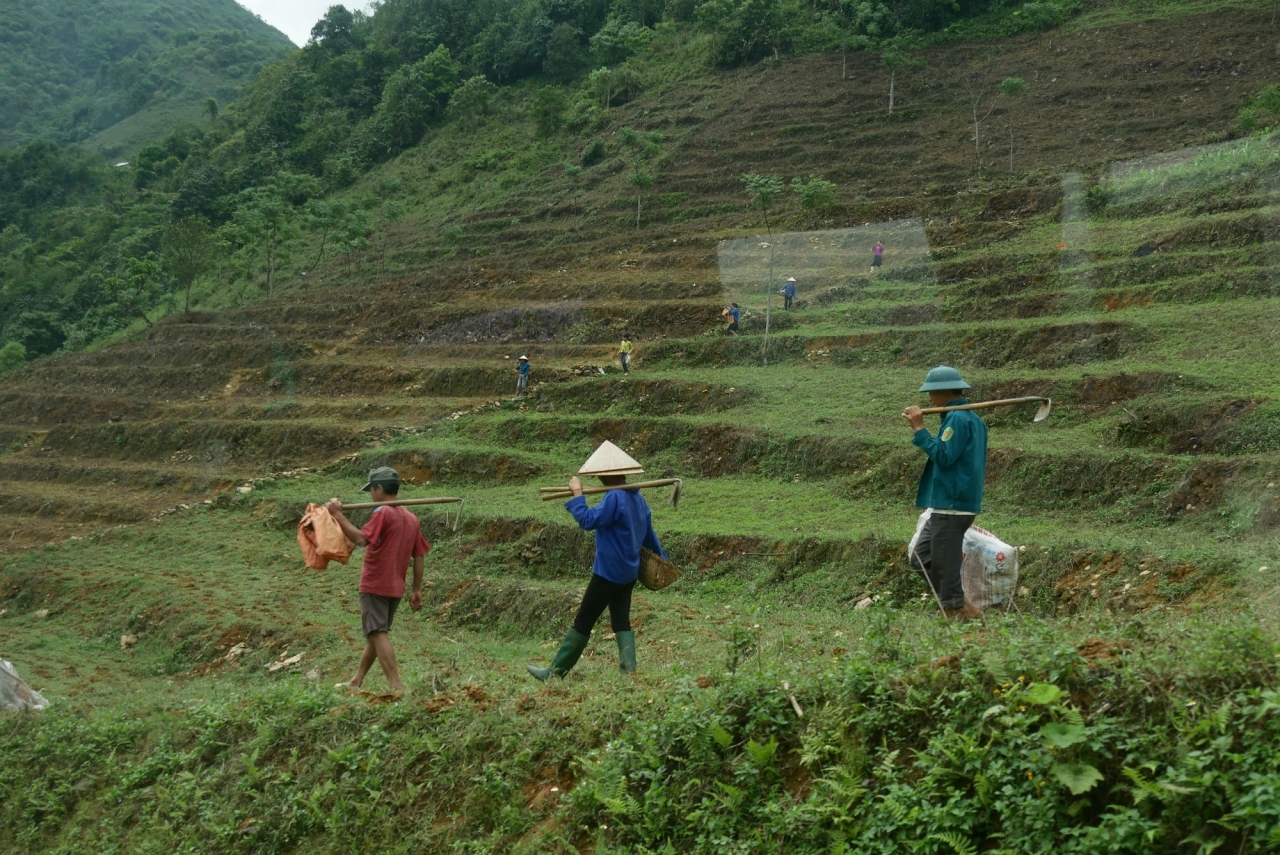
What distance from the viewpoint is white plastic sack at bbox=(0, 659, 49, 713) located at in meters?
8.41

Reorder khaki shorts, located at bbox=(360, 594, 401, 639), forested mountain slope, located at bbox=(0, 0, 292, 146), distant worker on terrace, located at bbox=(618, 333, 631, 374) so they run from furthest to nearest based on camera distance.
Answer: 1. forested mountain slope, located at bbox=(0, 0, 292, 146)
2. distant worker on terrace, located at bbox=(618, 333, 631, 374)
3. khaki shorts, located at bbox=(360, 594, 401, 639)

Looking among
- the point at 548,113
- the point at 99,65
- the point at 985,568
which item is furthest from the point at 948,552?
the point at 99,65

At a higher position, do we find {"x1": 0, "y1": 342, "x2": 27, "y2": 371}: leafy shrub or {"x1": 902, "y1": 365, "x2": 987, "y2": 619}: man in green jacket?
{"x1": 902, "y1": 365, "x2": 987, "y2": 619}: man in green jacket

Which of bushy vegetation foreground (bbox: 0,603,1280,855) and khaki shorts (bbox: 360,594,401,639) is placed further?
khaki shorts (bbox: 360,594,401,639)

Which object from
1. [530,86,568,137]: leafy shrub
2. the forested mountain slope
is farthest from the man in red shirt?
the forested mountain slope

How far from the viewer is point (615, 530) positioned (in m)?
6.89

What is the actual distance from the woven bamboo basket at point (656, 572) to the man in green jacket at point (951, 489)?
65.5 inches

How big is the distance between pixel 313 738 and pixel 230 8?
572ft

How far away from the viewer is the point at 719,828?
459 centimetres

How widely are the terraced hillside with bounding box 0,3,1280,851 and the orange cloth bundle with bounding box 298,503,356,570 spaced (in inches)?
42.2

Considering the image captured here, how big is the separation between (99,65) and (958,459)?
129039 millimetres

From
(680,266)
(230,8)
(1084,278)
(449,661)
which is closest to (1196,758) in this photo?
(449,661)

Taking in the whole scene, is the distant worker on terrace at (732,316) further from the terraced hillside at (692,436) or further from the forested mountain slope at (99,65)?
the forested mountain slope at (99,65)

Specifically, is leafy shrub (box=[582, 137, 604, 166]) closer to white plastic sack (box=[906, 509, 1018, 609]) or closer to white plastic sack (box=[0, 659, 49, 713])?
white plastic sack (box=[0, 659, 49, 713])
